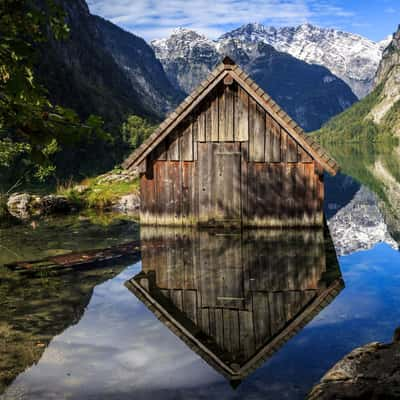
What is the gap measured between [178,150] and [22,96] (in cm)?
1558

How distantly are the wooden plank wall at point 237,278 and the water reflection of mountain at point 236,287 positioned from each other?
1 centimetres

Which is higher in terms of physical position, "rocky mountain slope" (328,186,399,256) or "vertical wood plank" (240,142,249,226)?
"vertical wood plank" (240,142,249,226)

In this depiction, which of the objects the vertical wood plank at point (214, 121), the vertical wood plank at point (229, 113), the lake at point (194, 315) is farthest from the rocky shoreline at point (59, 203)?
the vertical wood plank at point (229, 113)

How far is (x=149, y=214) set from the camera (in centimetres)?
1975

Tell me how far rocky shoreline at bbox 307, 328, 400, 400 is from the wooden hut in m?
11.3

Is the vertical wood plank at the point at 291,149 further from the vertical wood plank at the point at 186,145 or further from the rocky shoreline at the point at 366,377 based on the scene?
the rocky shoreline at the point at 366,377

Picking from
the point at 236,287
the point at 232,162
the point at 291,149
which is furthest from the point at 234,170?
the point at 236,287

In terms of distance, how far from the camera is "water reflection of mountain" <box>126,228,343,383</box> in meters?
9.03

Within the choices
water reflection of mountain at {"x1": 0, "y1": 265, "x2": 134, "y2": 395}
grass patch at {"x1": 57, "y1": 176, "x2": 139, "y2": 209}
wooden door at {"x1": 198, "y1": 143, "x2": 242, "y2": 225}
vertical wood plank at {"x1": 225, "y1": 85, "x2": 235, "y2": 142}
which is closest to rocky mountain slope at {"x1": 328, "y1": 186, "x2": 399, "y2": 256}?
wooden door at {"x1": 198, "y1": 143, "x2": 242, "y2": 225}

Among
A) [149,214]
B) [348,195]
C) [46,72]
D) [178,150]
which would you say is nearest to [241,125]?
[178,150]

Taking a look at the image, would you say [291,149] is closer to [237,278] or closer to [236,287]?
[237,278]

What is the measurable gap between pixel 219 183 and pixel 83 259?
5.72m

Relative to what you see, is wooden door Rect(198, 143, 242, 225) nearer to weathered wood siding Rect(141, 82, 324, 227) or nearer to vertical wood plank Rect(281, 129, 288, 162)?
weathered wood siding Rect(141, 82, 324, 227)

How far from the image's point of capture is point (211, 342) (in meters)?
9.02
